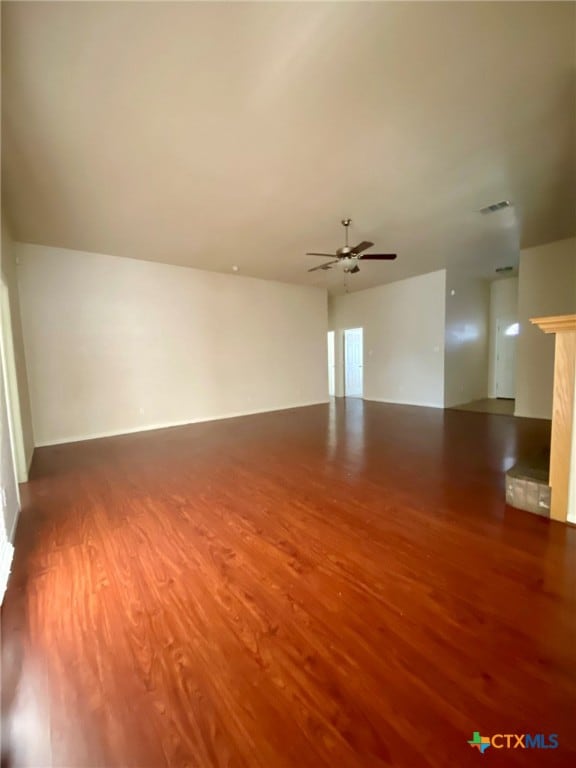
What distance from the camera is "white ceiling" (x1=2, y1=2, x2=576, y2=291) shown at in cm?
179

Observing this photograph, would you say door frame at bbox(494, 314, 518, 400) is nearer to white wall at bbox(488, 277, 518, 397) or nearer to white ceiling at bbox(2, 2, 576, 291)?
white wall at bbox(488, 277, 518, 397)

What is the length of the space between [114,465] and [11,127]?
3342 mm

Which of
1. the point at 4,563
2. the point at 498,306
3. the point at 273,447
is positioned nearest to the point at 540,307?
the point at 498,306

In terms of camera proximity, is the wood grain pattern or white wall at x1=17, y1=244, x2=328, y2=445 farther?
white wall at x1=17, y1=244, x2=328, y2=445

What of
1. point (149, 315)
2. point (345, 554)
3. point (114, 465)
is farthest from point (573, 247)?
point (114, 465)

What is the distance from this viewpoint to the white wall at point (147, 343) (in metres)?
4.97

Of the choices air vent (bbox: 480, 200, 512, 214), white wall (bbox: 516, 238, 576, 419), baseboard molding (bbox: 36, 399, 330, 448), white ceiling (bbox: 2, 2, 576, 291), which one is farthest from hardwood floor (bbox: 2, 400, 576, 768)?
white wall (bbox: 516, 238, 576, 419)

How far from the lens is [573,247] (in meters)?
5.48

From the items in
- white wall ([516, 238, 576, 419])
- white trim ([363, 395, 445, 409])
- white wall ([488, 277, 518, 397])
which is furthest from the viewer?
white wall ([488, 277, 518, 397])

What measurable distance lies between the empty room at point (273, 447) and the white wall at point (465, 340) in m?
1.81

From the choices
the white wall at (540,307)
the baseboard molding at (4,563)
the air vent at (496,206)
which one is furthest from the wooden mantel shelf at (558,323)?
the white wall at (540,307)

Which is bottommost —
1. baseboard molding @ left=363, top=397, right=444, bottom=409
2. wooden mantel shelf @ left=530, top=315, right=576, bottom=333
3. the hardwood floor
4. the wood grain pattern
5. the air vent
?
the hardwood floor

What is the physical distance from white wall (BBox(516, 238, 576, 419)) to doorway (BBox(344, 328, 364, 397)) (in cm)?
395

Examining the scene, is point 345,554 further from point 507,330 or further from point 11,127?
point 507,330
